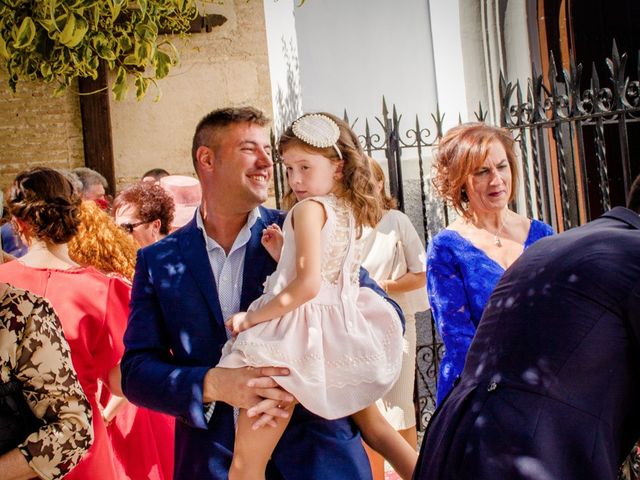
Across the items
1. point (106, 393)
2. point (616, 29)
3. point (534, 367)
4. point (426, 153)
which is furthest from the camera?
point (616, 29)

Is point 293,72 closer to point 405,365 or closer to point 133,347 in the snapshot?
point 405,365

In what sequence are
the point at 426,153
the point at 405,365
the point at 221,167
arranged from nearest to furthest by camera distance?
the point at 221,167, the point at 405,365, the point at 426,153

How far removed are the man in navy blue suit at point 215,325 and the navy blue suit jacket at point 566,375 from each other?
1.93ft

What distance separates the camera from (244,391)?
272 cm

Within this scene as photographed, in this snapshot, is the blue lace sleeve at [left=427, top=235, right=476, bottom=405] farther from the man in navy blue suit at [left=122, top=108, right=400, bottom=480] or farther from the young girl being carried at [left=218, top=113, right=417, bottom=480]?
the man in navy blue suit at [left=122, top=108, right=400, bottom=480]

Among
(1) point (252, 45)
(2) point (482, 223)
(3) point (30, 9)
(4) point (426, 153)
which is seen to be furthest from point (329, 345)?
(1) point (252, 45)

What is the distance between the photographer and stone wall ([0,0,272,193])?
10.1 meters

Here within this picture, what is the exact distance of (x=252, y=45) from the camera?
1020cm

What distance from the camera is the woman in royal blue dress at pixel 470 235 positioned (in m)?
3.83

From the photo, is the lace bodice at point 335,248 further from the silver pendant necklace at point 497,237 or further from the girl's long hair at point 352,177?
the silver pendant necklace at point 497,237

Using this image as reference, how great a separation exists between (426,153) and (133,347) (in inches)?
264

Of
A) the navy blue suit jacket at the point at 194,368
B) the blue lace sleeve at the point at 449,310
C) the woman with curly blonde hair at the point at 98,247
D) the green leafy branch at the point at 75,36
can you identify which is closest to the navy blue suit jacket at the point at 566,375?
the navy blue suit jacket at the point at 194,368

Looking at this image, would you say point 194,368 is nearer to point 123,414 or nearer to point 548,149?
point 123,414

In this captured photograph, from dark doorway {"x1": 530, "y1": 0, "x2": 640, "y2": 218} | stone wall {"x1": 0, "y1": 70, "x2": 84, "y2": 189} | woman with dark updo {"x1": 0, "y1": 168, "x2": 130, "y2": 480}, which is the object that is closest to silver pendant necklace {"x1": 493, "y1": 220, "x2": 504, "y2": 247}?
woman with dark updo {"x1": 0, "y1": 168, "x2": 130, "y2": 480}
